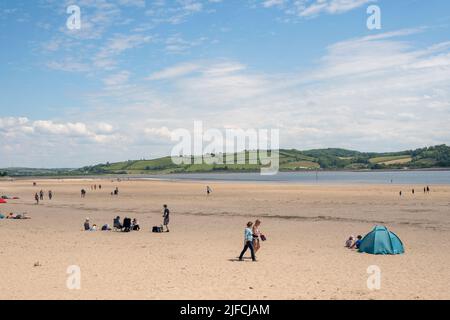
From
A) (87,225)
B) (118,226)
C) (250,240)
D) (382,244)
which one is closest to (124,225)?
(118,226)

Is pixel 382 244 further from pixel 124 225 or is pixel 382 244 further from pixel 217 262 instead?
pixel 124 225

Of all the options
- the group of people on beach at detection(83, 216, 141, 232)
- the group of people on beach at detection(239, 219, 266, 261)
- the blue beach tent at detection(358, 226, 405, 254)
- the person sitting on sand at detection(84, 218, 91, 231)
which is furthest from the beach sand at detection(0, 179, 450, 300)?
the person sitting on sand at detection(84, 218, 91, 231)

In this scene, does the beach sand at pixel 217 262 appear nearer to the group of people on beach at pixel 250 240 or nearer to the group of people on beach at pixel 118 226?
the group of people on beach at pixel 250 240

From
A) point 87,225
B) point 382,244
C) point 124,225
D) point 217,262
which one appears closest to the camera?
point 217,262

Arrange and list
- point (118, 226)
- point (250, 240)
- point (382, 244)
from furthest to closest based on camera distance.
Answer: point (118, 226), point (382, 244), point (250, 240)

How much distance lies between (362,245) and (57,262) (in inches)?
499

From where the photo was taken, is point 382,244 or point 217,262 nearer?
point 217,262

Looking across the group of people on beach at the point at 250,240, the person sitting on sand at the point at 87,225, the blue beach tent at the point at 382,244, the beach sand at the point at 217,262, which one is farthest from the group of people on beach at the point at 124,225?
the blue beach tent at the point at 382,244

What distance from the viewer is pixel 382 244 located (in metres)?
18.8

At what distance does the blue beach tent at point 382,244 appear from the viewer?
18625mm

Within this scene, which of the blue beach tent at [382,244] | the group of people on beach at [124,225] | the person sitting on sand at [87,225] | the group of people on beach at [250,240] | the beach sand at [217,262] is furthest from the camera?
the person sitting on sand at [87,225]
